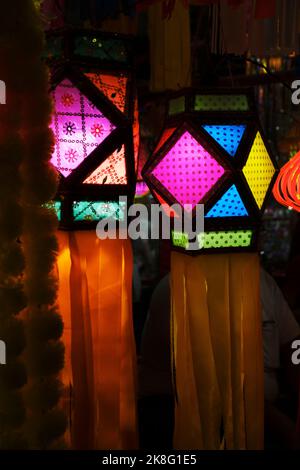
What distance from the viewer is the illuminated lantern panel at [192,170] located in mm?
1643

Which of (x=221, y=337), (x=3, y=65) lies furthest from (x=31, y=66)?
(x=221, y=337)

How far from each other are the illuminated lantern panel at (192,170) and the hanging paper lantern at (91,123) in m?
0.16

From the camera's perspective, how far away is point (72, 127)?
1.63 m

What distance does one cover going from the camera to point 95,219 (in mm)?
1728

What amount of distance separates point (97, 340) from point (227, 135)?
79 cm

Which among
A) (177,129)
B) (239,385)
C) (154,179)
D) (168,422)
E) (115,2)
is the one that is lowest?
(168,422)

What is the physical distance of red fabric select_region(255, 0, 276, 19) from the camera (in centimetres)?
177

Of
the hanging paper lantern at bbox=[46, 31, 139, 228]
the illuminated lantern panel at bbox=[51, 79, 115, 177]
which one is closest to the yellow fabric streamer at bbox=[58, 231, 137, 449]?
the hanging paper lantern at bbox=[46, 31, 139, 228]

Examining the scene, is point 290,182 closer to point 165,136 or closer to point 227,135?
point 227,135

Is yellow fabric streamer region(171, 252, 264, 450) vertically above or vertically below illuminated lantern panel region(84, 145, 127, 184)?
below

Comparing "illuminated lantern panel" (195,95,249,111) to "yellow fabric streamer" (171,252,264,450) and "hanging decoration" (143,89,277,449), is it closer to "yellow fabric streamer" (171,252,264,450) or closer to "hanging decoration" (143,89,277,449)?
"hanging decoration" (143,89,277,449)
